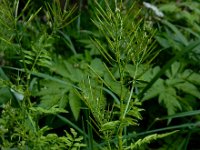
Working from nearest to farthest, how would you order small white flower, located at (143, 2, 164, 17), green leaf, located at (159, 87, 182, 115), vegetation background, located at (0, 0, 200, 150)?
vegetation background, located at (0, 0, 200, 150), green leaf, located at (159, 87, 182, 115), small white flower, located at (143, 2, 164, 17)

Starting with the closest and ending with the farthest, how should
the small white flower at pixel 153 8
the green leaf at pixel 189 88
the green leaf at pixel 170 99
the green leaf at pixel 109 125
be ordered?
the green leaf at pixel 109 125 → the green leaf at pixel 170 99 → the green leaf at pixel 189 88 → the small white flower at pixel 153 8

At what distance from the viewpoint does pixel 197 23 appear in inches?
118

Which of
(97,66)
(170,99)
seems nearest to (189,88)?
(170,99)

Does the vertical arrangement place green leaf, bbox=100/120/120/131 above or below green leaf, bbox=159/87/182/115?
above

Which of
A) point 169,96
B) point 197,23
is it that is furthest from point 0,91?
point 197,23

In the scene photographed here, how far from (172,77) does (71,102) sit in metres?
0.63

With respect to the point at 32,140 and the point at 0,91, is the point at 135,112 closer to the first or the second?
the point at 32,140

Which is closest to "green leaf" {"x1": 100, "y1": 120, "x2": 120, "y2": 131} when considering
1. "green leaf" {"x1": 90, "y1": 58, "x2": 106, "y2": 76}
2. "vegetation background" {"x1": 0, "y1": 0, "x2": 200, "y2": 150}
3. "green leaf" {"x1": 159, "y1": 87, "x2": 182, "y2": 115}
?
"vegetation background" {"x1": 0, "y1": 0, "x2": 200, "y2": 150}

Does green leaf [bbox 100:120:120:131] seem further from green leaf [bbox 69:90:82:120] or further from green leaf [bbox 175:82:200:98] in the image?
green leaf [bbox 175:82:200:98]

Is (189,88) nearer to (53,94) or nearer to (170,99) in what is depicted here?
(170,99)

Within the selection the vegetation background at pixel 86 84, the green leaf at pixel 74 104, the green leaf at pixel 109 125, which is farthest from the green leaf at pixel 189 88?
the green leaf at pixel 109 125

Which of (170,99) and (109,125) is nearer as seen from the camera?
(109,125)

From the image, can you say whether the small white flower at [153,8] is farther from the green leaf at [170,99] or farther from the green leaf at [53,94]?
the green leaf at [53,94]

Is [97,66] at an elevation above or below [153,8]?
below
